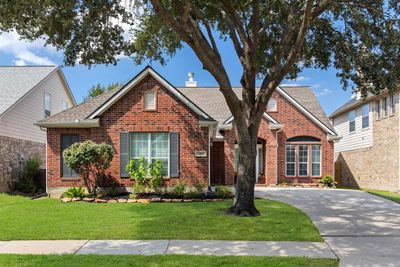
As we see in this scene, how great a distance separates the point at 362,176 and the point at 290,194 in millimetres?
10833

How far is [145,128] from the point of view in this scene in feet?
53.5

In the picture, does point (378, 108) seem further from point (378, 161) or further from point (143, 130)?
point (143, 130)

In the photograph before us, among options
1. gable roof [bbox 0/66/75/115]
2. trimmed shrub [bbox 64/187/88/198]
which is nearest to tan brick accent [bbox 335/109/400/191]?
trimmed shrub [bbox 64/187/88/198]

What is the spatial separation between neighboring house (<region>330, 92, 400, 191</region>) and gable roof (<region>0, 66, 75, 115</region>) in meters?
18.9

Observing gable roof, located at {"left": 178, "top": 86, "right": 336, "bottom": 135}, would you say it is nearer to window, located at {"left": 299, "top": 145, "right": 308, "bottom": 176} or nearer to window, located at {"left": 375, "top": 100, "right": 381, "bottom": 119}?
window, located at {"left": 299, "top": 145, "right": 308, "bottom": 176}

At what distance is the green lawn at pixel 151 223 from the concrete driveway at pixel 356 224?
1.86 ft

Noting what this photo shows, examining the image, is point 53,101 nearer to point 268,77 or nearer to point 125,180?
point 125,180

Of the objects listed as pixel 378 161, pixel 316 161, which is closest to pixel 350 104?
pixel 378 161

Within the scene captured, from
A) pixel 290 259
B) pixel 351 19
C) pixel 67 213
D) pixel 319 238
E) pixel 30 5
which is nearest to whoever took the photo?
pixel 290 259

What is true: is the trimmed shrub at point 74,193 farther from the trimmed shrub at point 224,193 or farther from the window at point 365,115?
the window at point 365,115

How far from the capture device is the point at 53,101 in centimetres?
2556

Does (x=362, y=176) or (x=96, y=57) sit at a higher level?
(x=96, y=57)

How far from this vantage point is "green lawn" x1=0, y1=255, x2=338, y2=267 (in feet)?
20.2

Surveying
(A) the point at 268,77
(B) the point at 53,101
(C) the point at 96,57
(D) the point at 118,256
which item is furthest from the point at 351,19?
(B) the point at 53,101
